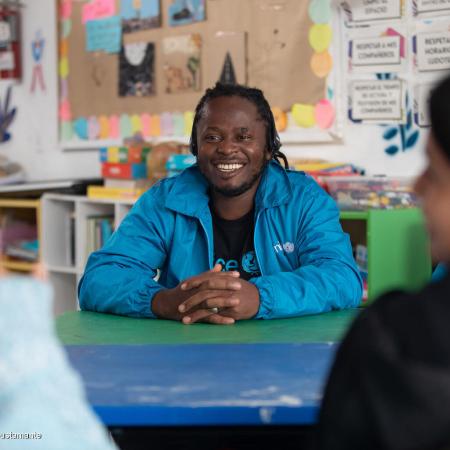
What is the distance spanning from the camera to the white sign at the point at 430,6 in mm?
3133

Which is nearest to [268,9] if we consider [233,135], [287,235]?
[233,135]

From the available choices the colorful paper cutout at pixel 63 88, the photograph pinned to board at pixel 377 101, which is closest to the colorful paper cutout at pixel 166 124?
the colorful paper cutout at pixel 63 88

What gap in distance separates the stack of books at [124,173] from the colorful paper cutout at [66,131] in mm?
707

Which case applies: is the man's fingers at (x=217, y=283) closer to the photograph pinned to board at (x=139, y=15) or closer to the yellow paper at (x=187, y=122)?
the yellow paper at (x=187, y=122)

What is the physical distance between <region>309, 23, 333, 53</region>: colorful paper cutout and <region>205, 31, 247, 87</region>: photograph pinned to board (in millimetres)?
364

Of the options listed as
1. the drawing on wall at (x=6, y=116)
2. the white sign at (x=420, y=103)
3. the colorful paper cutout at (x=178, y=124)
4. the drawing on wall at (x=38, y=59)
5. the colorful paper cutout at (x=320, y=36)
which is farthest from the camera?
the drawing on wall at (x=6, y=116)

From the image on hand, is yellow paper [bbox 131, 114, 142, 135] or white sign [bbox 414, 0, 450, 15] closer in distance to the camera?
white sign [bbox 414, 0, 450, 15]

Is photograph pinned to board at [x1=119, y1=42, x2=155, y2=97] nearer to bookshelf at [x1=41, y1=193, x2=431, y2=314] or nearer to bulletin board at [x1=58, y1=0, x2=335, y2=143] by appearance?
bulletin board at [x1=58, y1=0, x2=335, y2=143]

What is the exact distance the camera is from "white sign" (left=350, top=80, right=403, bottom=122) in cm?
331

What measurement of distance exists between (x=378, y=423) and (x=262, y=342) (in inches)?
31.2

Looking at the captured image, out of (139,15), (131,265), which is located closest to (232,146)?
(131,265)

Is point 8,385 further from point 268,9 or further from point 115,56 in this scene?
point 115,56

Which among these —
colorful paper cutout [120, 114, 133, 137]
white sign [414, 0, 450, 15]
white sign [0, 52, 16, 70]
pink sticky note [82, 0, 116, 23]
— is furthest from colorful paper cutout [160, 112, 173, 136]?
white sign [414, 0, 450, 15]

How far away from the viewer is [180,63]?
397cm
